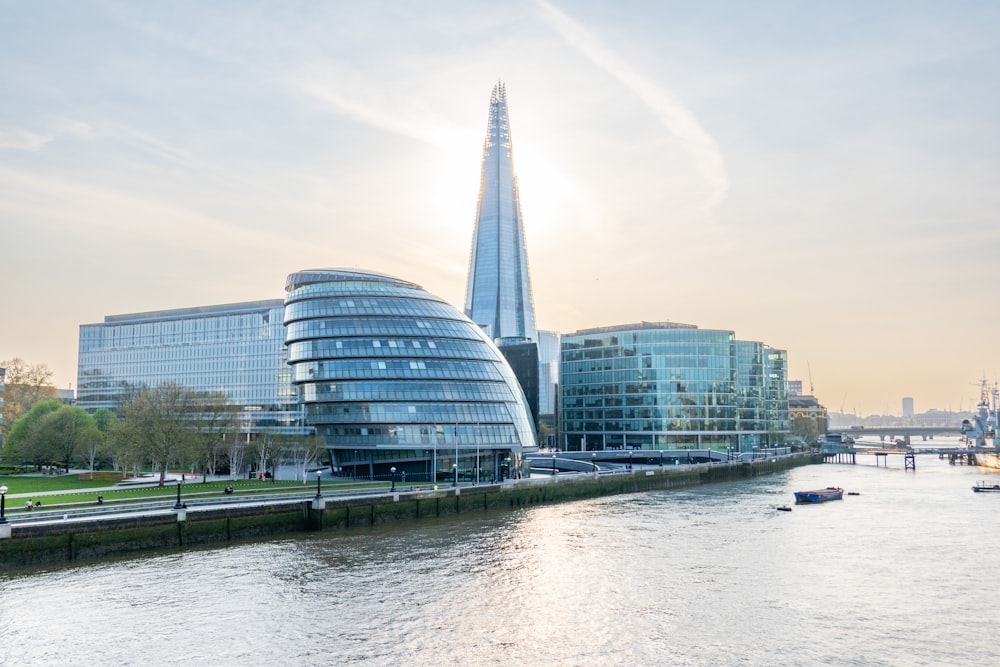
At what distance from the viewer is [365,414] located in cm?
9406

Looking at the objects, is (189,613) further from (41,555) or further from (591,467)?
(591,467)

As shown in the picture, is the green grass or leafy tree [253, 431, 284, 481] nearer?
the green grass

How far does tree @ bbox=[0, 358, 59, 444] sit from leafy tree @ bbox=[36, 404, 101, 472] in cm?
2696

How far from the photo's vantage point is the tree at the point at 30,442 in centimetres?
8862

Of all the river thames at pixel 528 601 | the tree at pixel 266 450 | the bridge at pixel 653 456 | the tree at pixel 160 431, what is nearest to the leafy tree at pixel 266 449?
the tree at pixel 266 450

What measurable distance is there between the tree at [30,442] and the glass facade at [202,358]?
1987 cm

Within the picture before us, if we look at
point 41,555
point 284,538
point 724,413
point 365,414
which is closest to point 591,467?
point 365,414

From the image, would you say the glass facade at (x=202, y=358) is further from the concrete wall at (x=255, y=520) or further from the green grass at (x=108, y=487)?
the concrete wall at (x=255, y=520)

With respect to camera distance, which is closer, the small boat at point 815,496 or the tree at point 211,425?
the tree at point 211,425

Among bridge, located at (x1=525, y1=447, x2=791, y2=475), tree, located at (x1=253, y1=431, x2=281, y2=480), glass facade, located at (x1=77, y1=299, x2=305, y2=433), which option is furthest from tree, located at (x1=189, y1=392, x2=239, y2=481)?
bridge, located at (x1=525, y1=447, x2=791, y2=475)

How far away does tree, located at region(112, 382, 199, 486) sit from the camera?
247 feet

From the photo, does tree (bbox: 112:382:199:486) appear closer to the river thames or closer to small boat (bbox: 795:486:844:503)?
the river thames

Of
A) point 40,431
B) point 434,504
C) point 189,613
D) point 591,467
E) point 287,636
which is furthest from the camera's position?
point 591,467

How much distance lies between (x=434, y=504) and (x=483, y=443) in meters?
24.0
